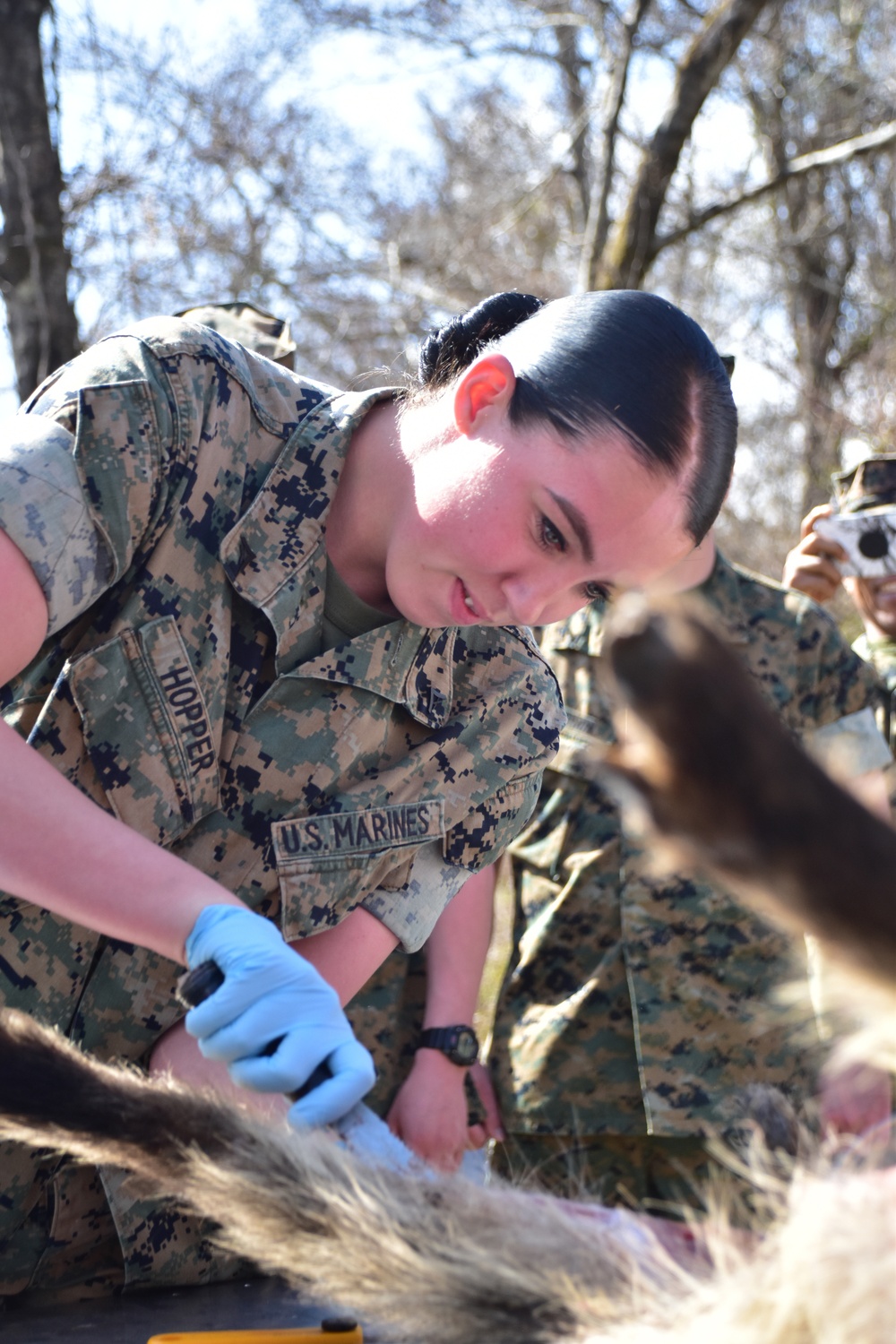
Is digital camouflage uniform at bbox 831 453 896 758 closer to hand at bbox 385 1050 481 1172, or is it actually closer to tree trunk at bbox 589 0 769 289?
hand at bbox 385 1050 481 1172

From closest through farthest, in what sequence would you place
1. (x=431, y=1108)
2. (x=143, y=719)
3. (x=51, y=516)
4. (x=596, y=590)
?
(x=51, y=516)
(x=143, y=719)
(x=596, y=590)
(x=431, y=1108)

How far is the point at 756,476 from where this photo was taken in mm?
10961

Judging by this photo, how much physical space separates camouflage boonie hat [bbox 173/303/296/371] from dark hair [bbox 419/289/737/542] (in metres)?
0.98

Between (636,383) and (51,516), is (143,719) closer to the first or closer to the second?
(51,516)

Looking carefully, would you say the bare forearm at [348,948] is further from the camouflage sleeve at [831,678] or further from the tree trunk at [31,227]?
the tree trunk at [31,227]

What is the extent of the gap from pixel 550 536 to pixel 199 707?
467 millimetres

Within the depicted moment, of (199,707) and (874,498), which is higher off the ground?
(199,707)

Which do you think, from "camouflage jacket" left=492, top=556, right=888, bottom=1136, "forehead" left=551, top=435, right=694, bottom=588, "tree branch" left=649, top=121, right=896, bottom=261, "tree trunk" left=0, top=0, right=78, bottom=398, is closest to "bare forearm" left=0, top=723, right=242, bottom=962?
"forehead" left=551, top=435, right=694, bottom=588

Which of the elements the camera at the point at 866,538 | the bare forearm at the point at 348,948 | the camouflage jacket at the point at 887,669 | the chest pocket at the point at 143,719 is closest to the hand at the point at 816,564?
the camera at the point at 866,538

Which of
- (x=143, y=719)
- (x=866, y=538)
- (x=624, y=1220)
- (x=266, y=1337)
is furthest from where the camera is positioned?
(x=866, y=538)

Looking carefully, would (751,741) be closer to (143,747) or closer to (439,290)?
(143,747)

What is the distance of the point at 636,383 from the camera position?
150cm

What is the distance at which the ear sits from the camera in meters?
1.54

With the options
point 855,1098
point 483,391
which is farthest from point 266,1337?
point 483,391
